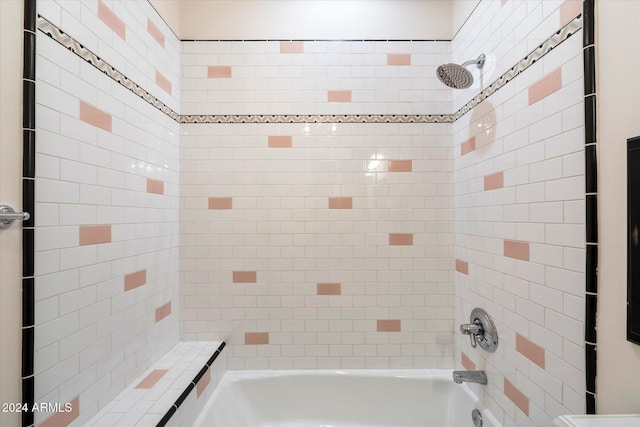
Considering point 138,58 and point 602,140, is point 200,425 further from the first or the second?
point 602,140

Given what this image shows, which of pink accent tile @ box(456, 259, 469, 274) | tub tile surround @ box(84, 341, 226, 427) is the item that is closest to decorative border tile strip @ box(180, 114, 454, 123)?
pink accent tile @ box(456, 259, 469, 274)

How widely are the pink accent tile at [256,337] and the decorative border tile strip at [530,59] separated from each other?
1668 mm

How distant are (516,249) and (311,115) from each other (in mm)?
1238

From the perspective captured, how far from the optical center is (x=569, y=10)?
96 centimetres

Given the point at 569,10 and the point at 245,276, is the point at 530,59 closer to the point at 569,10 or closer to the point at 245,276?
the point at 569,10

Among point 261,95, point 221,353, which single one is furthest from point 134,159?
point 221,353

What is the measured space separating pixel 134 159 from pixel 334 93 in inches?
43.6

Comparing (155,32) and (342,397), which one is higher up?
(155,32)

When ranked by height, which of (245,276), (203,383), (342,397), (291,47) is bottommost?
(342,397)

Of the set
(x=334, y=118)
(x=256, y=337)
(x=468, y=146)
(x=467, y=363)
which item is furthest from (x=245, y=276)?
(x=468, y=146)

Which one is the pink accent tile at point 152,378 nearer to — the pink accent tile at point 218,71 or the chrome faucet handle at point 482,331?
the chrome faucet handle at point 482,331

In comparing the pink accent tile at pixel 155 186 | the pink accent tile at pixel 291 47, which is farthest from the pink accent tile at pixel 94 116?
the pink accent tile at pixel 291 47

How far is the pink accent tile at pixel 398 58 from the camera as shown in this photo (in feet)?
5.99

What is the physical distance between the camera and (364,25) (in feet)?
6.02
